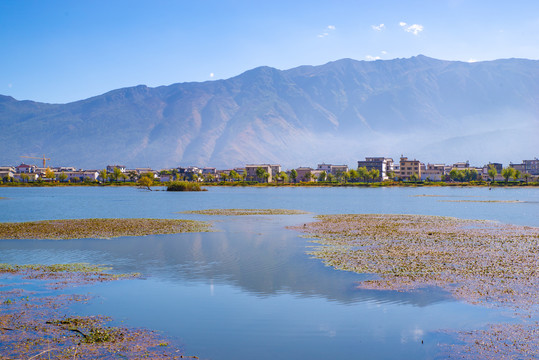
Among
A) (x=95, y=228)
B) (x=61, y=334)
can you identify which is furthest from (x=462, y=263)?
(x=95, y=228)

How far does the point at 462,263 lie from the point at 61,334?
19.9 m

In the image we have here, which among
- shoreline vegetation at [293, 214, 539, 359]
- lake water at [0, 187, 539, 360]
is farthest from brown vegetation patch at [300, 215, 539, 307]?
lake water at [0, 187, 539, 360]

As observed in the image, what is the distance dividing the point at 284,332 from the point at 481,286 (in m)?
10.0

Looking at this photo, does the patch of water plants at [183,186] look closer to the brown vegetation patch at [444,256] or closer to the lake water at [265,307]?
the brown vegetation patch at [444,256]

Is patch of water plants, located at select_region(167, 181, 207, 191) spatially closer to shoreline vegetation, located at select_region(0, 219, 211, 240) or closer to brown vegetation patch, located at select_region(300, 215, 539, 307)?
shoreline vegetation, located at select_region(0, 219, 211, 240)

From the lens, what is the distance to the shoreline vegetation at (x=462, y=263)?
15.4m

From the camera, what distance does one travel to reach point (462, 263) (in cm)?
2614

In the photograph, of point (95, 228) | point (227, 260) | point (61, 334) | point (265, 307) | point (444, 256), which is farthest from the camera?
point (95, 228)

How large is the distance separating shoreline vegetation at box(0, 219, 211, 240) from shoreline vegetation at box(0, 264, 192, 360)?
18.9 m

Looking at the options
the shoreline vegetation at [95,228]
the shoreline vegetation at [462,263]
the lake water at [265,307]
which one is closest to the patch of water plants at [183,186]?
the shoreline vegetation at [95,228]

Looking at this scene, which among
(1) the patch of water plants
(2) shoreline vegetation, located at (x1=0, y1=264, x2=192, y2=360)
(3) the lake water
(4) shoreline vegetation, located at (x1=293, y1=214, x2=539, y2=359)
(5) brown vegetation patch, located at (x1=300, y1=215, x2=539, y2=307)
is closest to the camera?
(2) shoreline vegetation, located at (x1=0, y1=264, x2=192, y2=360)

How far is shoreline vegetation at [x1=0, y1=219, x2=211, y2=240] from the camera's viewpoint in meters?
39.2

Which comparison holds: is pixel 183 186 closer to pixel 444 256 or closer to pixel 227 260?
pixel 227 260

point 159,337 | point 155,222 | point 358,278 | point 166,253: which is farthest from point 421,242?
point 155,222
